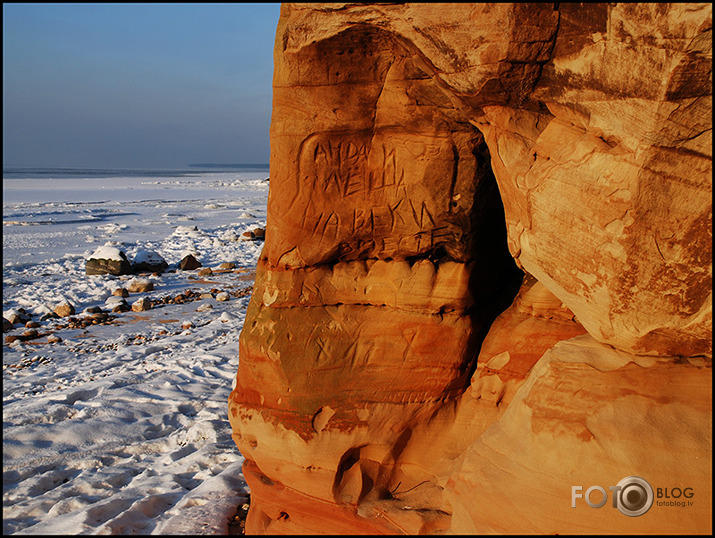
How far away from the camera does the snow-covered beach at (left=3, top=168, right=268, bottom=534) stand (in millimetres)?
4102

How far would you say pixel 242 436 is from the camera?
12.4 feet

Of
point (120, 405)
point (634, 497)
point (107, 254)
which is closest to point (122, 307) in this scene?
point (107, 254)

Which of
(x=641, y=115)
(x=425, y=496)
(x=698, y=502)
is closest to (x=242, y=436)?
(x=425, y=496)

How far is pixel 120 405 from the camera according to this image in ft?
18.8

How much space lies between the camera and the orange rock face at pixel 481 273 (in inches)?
89.6

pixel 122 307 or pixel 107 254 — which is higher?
pixel 107 254
